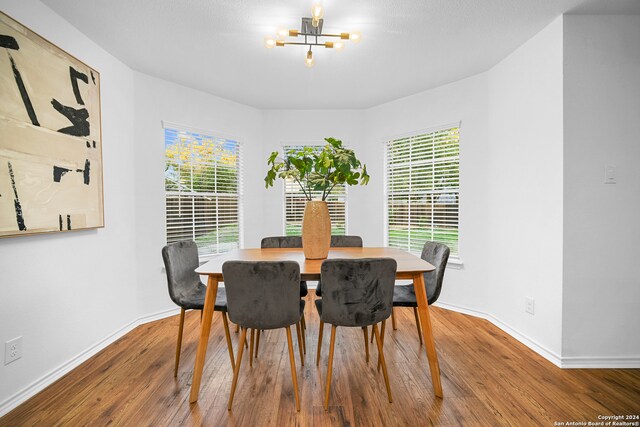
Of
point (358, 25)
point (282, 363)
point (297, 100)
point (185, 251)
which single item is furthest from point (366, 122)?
point (282, 363)

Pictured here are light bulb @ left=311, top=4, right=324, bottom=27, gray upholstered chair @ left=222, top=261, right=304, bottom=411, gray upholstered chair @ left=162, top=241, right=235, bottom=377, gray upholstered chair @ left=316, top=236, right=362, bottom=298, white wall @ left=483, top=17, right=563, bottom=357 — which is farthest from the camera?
gray upholstered chair @ left=316, top=236, right=362, bottom=298

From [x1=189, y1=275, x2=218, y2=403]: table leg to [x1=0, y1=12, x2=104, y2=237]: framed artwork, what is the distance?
122 centimetres

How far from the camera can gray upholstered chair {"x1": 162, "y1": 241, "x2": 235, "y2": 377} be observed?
2.10m

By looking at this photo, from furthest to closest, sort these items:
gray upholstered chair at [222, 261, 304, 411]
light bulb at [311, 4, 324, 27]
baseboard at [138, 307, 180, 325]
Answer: baseboard at [138, 307, 180, 325]
light bulb at [311, 4, 324, 27]
gray upholstered chair at [222, 261, 304, 411]

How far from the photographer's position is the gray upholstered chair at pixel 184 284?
2.10 metres

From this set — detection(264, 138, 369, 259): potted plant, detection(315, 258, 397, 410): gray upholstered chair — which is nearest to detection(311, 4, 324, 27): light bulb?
detection(264, 138, 369, 259): potted plant

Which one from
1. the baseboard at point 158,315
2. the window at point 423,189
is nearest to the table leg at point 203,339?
the baseboard at point 158,315

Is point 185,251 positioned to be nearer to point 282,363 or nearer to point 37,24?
point 282,363

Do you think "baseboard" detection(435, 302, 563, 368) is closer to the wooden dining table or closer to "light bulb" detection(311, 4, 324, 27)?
the wooden dining table

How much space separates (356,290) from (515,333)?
2009mm

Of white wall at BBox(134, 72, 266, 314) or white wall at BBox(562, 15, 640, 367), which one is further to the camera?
white wall at BBox(134, 72, 266, 314)

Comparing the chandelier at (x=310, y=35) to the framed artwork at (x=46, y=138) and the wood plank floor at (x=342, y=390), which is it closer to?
the framed artwork at (x=46, y=138)

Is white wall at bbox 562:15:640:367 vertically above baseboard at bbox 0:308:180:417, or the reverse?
white wall at bbox 562:15:640:367

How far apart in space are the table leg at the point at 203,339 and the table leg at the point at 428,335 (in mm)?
1298
